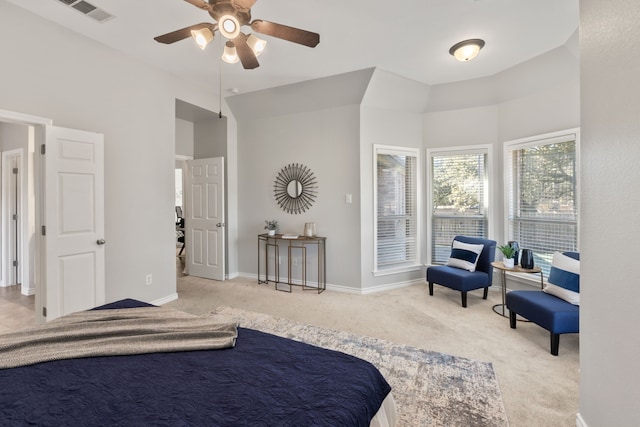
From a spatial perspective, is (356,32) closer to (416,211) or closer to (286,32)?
(286,32)

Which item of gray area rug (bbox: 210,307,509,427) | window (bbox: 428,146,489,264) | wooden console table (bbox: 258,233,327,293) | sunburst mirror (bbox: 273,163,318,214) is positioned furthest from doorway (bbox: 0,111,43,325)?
window (bbox: 428,146,489,264)

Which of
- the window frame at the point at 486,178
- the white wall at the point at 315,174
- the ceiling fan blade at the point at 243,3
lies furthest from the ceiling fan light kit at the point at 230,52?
the window frame at the point at 486,178

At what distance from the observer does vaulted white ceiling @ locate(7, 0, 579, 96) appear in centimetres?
249

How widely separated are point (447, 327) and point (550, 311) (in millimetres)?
919

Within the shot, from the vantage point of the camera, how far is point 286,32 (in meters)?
2.03

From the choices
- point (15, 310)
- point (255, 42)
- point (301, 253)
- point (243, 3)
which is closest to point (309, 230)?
point (301, 253)

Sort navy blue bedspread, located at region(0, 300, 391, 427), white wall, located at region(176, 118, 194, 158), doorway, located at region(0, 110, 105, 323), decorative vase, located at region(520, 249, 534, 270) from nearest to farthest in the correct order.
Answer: navy blue bedspread, located at region(0, 300, 391, 427), doorway, located at region(0, 110, 105, 323), decorative vase, located at region(520, 249, 534, 270), white wall, located at region(176, 118, 194, 158)

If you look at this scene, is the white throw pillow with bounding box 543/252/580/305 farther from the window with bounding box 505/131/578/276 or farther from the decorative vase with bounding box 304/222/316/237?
the decorative vase with bounding box 304/222/316/237

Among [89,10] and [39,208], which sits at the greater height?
[89,10]

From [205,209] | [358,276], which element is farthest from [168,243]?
[358,276]

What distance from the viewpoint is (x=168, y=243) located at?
3.85 metres

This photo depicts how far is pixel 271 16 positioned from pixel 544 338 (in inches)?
155

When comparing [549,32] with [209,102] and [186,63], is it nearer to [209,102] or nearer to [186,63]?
[186,63]

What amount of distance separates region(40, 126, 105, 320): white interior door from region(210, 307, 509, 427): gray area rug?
174cm
